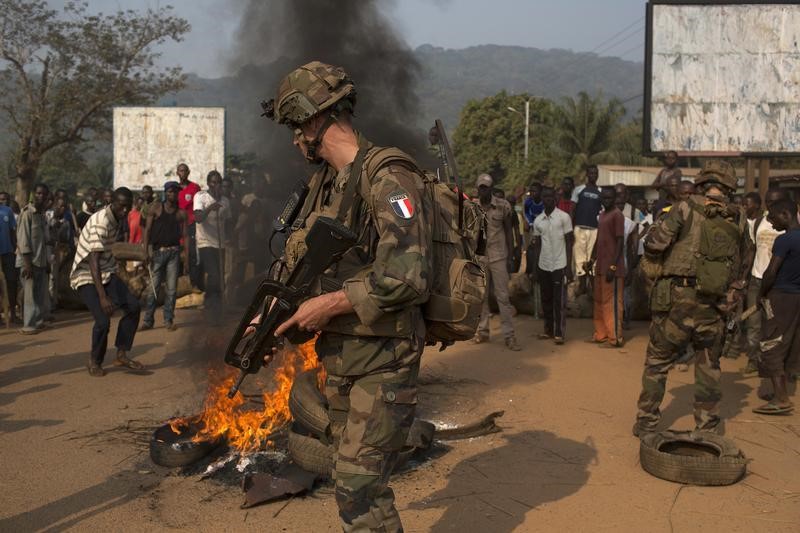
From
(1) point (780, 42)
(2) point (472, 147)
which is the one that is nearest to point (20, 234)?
(1) point (780, 42)

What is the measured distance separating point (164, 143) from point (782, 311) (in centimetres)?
1532

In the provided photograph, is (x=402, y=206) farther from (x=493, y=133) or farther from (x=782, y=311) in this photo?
(x=493, y=133)

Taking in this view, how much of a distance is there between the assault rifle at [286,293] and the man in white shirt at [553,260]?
624cm

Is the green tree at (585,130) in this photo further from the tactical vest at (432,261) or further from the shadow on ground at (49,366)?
the tactical vest at (432,261)

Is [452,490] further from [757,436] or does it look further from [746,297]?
[746,297]

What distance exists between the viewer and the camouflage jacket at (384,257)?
8.98ft

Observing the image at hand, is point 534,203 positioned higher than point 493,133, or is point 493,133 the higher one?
point 493,133

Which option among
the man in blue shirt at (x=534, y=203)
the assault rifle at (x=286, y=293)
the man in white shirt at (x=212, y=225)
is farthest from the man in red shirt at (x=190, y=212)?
the assault rifle at (x=286, y=293)

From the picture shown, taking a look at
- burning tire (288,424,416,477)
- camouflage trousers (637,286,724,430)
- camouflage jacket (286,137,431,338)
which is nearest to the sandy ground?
burning tire (288,424,416,477)

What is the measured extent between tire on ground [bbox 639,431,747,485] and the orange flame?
8.00 ft

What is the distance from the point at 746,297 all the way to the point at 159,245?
7.18 meters

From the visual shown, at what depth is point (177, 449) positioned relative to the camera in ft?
16.1

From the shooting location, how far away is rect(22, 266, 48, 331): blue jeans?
988 cm

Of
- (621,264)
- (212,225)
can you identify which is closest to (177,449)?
(621,264)
